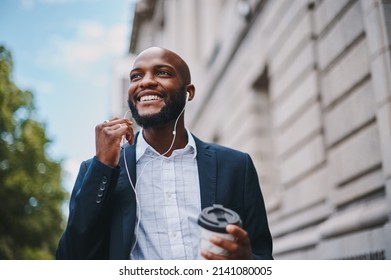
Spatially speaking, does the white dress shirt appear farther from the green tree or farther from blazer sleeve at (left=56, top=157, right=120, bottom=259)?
the green tree

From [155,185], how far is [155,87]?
21.9 inches

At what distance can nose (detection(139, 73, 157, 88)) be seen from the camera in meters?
2.83

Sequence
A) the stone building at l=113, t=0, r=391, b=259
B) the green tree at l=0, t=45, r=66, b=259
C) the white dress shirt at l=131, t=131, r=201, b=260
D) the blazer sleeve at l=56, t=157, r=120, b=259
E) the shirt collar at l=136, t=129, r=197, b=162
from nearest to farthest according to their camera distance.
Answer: the blazer sleeve at l=56, t=157, r=120, b=259 → the white dress shirt at l=131, t=131, r=201, b=260 → the shirt collar at l=136, t=129, r=197, b=162 → the stone building at l=113, t=0, r=391, b=259 → the green tree at l=0, t=45, r=66, b=259

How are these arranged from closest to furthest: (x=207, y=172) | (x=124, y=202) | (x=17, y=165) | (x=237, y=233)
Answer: (x=237, y=233) < (x=124, y=202) < (x=207, y=172) < (x=17, y=165)

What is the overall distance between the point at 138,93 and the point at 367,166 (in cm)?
325

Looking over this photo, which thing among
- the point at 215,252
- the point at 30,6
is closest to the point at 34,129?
the point at 30,6

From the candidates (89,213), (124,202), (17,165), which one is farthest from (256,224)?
(17,165)

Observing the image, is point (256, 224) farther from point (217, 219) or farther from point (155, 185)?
point (155, 185)

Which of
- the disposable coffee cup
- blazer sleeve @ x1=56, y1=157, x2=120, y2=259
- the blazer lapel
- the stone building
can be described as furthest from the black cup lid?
the stone building

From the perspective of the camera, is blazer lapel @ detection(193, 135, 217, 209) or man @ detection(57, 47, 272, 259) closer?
man @ detection(57, 47, 272, 259)

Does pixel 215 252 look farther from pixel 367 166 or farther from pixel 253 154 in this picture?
pixel 253 154

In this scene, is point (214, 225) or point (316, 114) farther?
point (316, 114)

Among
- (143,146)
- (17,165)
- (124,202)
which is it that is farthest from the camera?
(17,165)

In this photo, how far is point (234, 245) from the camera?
2312 millimetres
